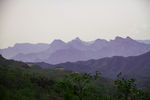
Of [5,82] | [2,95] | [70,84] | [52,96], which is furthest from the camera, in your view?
[52,96]

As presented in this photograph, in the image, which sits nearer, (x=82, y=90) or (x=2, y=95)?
(x=82, y=90)

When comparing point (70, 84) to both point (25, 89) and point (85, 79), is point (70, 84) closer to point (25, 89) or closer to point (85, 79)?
point (85, 79)

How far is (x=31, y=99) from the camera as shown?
198ft

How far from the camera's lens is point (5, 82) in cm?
6556

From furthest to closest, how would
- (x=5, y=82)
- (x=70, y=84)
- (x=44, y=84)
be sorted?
(x=44, y=84) → (x=5, y=82) → (x=70, y=84)

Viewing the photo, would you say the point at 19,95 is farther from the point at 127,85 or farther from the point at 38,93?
the point at 127,85

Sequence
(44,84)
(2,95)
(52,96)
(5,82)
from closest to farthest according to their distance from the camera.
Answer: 1. (2,95)
2. (5,82)
3. (52,96)
4. (44,84)

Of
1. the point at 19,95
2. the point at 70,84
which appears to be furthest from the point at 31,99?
the point at 70,84

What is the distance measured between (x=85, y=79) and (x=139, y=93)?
1361 centimetres

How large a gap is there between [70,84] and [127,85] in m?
12.5

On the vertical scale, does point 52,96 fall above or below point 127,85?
below

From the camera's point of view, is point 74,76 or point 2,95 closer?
point 74,76

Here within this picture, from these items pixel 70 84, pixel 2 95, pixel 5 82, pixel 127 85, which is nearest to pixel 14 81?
pixel 5 82

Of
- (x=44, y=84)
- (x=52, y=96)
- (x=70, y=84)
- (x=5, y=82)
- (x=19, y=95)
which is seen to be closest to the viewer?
Answer: (x=70, y=84)
